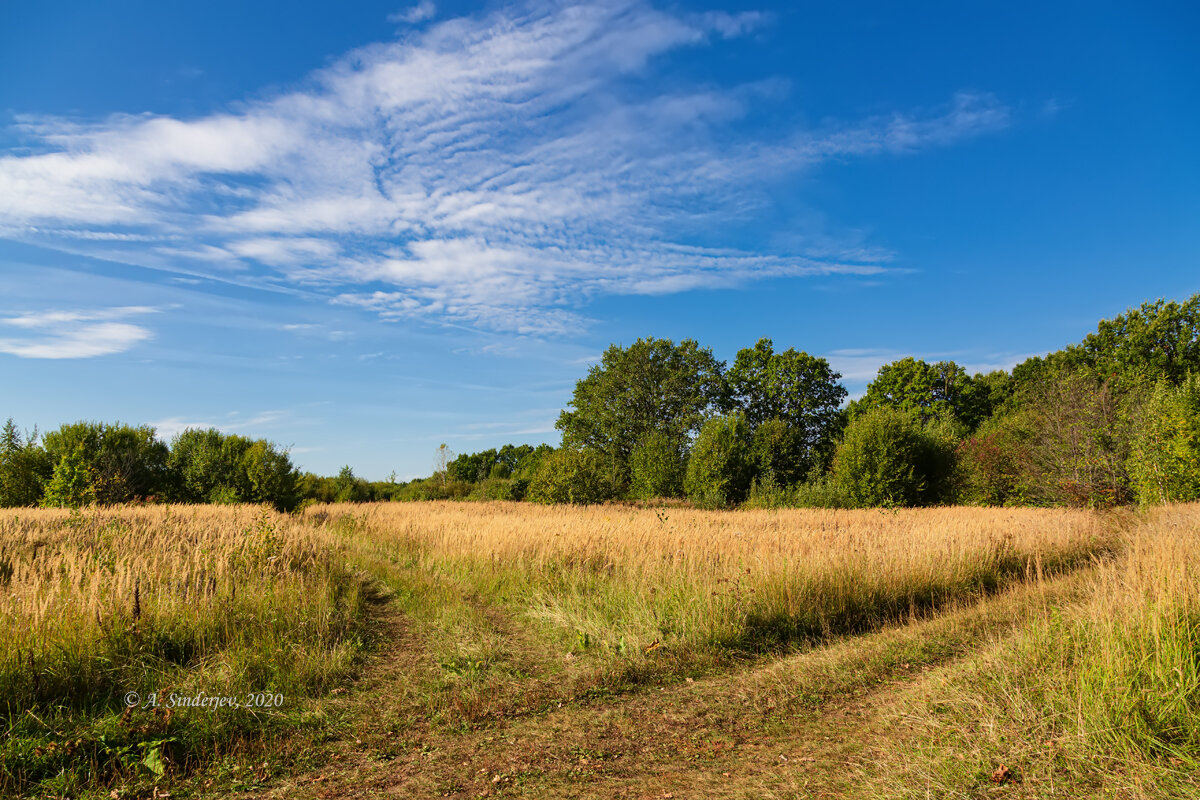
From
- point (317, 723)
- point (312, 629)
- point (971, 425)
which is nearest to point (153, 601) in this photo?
point (312, 629)

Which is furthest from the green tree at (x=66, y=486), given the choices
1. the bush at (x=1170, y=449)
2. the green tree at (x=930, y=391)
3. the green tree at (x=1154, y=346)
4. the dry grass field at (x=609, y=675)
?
the green tree at (x=1154, y=346)

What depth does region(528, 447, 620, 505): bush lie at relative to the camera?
88.5 feet

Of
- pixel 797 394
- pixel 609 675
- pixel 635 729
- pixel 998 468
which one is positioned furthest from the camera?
pixel 797 394

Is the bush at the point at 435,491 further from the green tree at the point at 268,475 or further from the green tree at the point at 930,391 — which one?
the green tree at the point at 930,391

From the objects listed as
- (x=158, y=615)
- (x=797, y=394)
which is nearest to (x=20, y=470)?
(x=158, y=615)

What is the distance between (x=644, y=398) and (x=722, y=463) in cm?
1130

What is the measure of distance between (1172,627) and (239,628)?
9303 millimetres

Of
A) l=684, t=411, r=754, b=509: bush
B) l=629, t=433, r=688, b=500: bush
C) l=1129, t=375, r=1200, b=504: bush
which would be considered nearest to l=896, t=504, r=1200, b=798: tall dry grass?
l=1129, t=375, r=1200, b=504: bush

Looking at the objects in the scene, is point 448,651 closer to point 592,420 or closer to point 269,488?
point 269,488

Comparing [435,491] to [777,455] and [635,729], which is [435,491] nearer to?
[777,455]

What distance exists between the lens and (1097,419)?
28.7 meters

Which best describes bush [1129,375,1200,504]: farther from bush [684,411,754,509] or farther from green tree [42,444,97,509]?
green tree [42,444,97,509]

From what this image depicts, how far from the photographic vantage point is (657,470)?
1425 inches

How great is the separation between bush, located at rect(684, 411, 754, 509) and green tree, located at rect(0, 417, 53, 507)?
1286 inches
